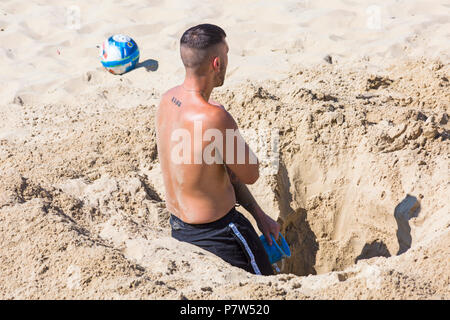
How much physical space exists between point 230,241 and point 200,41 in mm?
1024

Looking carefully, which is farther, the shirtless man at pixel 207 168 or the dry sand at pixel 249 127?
the shirtless man at pixel 207 168

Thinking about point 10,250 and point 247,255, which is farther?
point 247,255

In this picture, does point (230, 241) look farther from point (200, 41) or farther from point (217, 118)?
point (200, 41)

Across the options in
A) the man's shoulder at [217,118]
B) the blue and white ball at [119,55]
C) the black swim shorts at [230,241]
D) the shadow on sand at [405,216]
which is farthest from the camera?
the blue and white ball at [119,55]

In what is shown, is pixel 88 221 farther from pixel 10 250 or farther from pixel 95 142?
pixel 95 142

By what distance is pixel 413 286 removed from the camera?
2.21 m

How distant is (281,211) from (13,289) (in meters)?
1.89

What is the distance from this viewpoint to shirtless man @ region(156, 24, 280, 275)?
102 inches

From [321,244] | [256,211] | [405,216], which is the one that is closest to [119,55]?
[321,244]

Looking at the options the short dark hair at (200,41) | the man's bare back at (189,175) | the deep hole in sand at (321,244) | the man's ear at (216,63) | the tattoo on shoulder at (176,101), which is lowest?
the deep hole in sand at (321,244)

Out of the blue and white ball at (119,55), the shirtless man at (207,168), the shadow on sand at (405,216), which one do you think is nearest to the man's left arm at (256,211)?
the shirtless man at (207,168)

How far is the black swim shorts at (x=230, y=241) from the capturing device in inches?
113

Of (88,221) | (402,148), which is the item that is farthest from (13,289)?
(402,148)

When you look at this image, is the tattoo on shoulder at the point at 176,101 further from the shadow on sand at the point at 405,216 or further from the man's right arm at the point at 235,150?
the shadow on sand at the point at 405,216
